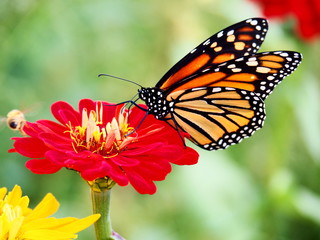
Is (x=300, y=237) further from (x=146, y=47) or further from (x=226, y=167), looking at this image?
(x=146, y=47)

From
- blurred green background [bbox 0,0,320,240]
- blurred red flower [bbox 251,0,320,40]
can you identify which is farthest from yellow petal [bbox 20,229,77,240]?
blurred red flower [bbox 251,0,320,40]

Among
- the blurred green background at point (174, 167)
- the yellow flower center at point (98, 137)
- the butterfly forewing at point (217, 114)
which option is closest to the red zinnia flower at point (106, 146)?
the yellow flower center at point (98, 137)

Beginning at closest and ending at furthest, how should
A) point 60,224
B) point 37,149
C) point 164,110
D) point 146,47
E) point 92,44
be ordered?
point 60,224 → point 37,149 → point 164,110 → point 92,44 → point 146,47

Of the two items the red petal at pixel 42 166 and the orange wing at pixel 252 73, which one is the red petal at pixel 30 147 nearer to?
the red petal at pixel 42 166

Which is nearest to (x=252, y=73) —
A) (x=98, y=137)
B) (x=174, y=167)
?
(x=98, y=137)

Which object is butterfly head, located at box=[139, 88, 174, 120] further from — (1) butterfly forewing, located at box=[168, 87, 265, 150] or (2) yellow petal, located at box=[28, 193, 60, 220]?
(2) yellow petal, located at box=[28, 193, 60, 220]

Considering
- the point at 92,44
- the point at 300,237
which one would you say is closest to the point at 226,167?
the point at 300,237
